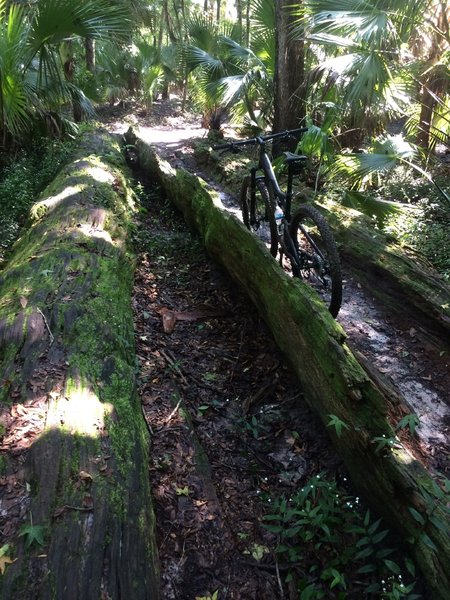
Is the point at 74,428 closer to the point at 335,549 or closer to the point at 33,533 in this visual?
the point at 33,533

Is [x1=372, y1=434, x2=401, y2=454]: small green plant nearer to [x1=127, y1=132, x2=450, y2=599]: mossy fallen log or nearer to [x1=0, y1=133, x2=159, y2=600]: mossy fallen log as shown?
[x1=127, y1=132, x2=450, y2=599]: mossy fallen log

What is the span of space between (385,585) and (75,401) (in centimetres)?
172

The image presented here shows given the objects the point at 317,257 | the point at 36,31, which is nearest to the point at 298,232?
the point at 317,257

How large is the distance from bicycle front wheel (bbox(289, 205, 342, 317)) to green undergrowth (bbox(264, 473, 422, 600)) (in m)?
1.49

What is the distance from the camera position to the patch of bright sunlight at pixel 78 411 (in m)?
2.21

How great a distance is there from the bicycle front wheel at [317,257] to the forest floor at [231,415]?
0.50 metres

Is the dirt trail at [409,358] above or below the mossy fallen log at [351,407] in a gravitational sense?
below

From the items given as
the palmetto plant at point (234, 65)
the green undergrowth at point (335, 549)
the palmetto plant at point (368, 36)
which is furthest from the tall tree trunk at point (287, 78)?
the green undergrowth at point (335, 549)

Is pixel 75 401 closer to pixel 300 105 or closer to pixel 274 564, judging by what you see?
pixel 274 564

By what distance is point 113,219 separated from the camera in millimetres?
4871

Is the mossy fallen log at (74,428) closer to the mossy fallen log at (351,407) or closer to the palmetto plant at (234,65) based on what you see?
the mossy fallen log at (351,407)

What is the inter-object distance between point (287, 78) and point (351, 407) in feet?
25.5

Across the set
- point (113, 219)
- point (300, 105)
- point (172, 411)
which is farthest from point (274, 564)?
point (300, 105)

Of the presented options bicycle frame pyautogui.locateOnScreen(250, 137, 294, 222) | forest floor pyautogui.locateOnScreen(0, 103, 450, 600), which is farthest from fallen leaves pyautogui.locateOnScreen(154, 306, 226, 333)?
bicycle frame pyautogui.locateOnScreen(250, 137, 294, 222)
